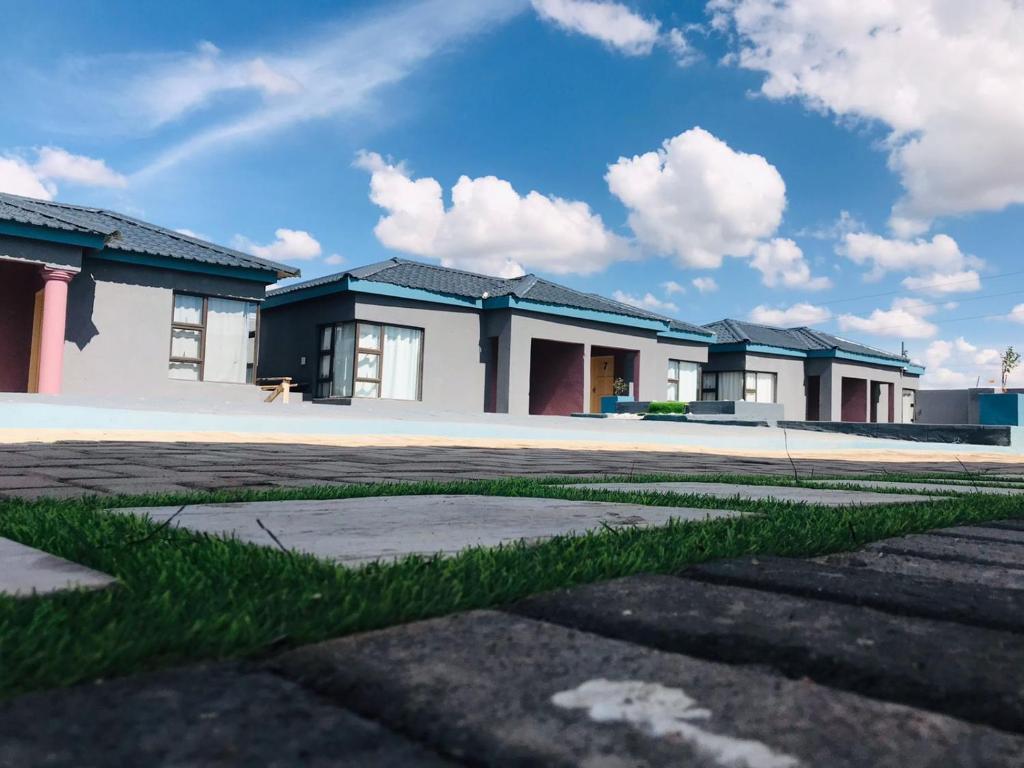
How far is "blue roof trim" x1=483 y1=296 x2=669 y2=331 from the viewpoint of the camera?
56.2 feet

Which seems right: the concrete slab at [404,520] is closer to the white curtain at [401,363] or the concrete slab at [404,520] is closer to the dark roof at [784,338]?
the white curtain at [401,363]

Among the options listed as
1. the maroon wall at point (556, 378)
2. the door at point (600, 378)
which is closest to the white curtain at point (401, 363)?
the maroon wall at point (556, 378)

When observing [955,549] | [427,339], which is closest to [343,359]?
[427,339]

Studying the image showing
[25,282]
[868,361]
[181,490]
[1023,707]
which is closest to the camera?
[1023,707]

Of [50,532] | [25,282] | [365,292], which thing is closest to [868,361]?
[365,292]

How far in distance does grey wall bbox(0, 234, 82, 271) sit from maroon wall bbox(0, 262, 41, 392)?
1.22 metres

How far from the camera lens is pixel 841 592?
1.38 m

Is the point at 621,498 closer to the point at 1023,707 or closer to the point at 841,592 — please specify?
the point at 841,592

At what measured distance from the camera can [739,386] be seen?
2564cm

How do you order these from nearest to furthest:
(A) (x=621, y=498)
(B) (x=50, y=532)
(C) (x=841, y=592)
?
(C) (x=841, y=592), (B) (x=50, y=532), (A) (x=621, y=498)

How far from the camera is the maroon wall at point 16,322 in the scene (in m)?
12.0

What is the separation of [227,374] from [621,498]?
1152 centimetres

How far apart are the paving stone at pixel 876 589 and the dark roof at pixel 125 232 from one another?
37.9ft

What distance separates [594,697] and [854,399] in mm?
A: 30994
